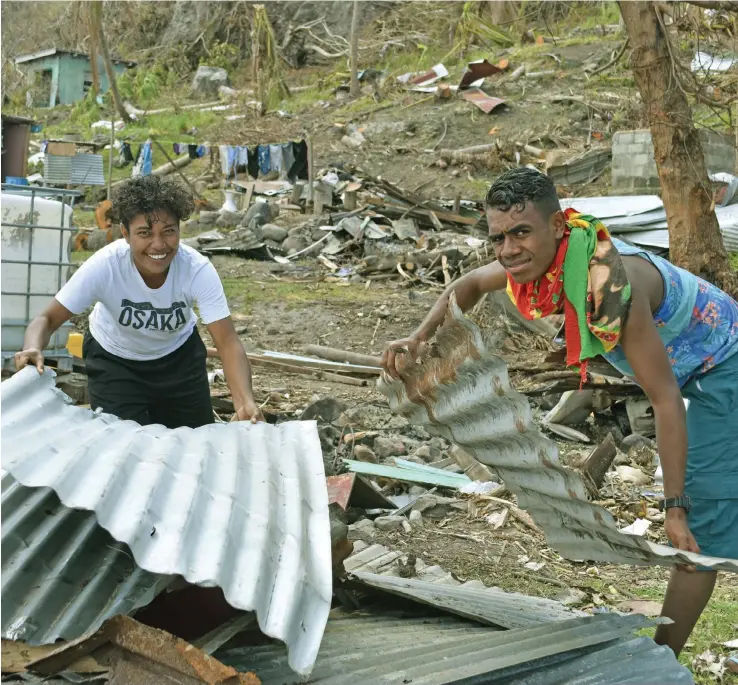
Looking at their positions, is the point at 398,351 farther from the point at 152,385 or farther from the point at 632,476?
the point at 632,476

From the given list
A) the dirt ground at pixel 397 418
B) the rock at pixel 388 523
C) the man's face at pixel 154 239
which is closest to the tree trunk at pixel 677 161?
the dirt ground at pixel 397 418

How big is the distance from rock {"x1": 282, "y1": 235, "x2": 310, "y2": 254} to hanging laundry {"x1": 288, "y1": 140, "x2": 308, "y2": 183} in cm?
422

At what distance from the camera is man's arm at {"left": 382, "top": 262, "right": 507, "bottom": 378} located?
3023 mm

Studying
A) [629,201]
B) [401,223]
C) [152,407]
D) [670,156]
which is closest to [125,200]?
[152,407]

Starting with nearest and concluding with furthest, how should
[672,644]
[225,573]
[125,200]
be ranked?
[225,573], [672,644], [125,200]

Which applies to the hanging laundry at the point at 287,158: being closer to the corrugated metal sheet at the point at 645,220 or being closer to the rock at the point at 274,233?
the rock at the point at 274,233

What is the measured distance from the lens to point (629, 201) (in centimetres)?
1102

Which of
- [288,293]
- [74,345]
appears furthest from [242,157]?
[74,345]

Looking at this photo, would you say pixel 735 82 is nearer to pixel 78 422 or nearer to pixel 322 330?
pixel 322 330

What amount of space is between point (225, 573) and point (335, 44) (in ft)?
103

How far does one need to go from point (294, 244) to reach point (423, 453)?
8918 mm

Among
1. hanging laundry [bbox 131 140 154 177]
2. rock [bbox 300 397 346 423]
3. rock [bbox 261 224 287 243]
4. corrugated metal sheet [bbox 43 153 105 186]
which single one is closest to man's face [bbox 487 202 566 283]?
rock [bbox 300 397 346 423]

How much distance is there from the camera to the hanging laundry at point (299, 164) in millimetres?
18688

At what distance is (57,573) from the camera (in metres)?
2.30
